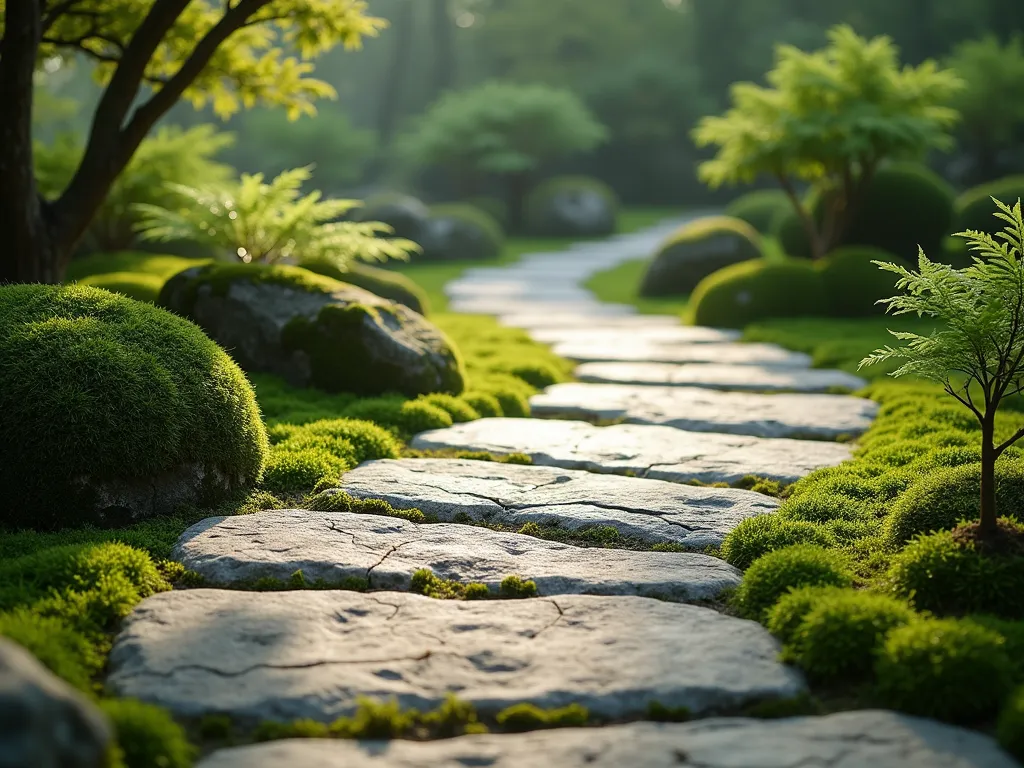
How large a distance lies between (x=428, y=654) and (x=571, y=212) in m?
26.4

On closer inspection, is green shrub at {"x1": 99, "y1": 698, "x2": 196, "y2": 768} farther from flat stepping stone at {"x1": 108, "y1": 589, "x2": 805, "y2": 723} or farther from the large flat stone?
flat stepping stone at {"x1": 108, "y1": 589, "x2": 805, "y2": 723}

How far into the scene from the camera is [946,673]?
9.98ft

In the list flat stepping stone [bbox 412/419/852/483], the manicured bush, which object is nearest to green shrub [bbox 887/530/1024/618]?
flat stepping stone [bbox 412/419/852/483]

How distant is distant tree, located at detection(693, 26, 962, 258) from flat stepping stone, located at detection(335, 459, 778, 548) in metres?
10.2

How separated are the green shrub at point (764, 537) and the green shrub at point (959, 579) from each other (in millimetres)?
622

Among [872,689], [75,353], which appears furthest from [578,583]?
[75,353]

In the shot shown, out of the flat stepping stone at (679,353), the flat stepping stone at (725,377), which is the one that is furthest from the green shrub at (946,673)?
the flat stepping stone at (679,353)

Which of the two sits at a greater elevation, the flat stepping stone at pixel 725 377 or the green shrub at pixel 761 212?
the green shrub at pixel 761 212

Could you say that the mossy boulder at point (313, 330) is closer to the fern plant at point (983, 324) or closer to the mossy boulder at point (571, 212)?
the fern plant at point (983, 324)

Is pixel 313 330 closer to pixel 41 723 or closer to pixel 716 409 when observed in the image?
pixel 716 409

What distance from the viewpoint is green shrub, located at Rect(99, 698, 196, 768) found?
265 centimetres

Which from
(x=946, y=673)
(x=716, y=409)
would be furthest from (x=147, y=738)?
(x=716, y=409)

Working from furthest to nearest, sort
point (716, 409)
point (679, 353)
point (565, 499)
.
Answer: point (679, 353), point (716, 409), point (565, 499)

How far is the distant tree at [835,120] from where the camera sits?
1437 centimetres
